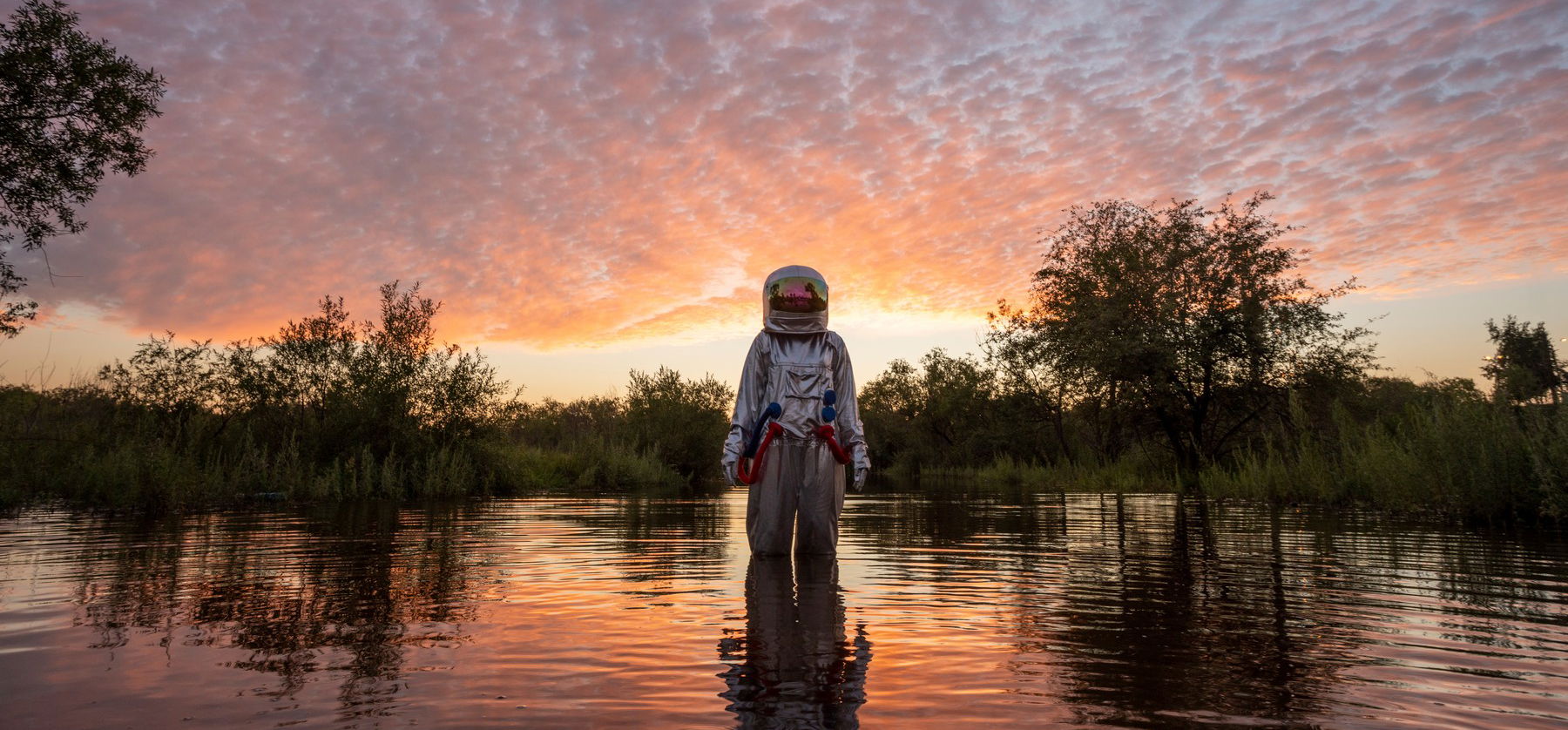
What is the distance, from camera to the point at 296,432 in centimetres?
2072

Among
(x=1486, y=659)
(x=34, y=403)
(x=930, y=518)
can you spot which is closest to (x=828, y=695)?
(x=1486, y=659)

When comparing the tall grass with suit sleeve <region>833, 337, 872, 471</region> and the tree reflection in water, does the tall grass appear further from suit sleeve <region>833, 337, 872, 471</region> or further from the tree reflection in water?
the tree reflection in water

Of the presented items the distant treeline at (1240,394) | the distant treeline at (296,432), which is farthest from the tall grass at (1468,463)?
the distant treeline at (296,432)

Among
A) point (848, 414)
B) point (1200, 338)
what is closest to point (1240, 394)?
point (1200, 338)

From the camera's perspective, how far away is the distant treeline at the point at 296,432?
12633 mm

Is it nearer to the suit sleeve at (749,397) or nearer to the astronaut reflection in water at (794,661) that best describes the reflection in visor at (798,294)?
the suit sleeve at (749,397)

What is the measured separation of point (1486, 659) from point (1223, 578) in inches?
90.2

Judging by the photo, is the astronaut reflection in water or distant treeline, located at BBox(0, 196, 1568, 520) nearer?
the astronaut reflection in water

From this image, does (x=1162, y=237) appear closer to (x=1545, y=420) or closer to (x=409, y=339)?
(x=1545, y=420)

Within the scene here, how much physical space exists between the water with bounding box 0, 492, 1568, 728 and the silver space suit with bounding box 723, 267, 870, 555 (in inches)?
18.1

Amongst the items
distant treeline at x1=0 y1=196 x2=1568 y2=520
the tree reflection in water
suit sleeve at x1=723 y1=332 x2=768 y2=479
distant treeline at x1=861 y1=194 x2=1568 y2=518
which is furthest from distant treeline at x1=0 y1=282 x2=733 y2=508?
distant treeline at x1=861 y1=194 x2=1568 y2=518

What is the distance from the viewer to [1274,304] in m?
20.9

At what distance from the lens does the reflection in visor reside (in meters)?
6.85

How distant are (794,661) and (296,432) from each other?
21674 millimetres
